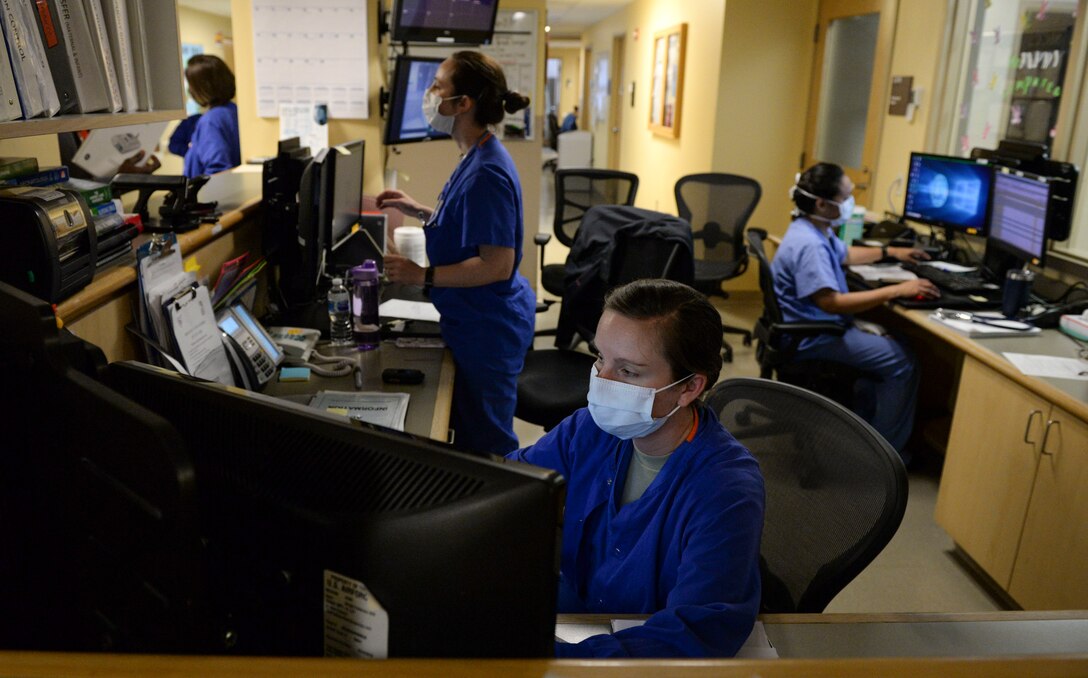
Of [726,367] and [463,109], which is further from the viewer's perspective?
[726,367]

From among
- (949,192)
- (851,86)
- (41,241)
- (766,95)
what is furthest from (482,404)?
(766,95)

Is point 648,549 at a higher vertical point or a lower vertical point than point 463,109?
lower

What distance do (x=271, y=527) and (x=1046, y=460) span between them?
7.46ft

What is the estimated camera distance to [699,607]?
1000mm

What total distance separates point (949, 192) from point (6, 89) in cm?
347

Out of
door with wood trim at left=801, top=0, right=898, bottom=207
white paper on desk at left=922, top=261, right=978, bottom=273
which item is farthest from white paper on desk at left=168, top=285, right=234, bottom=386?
door with wood trim at left=801, top=0, right=898, bottom=207

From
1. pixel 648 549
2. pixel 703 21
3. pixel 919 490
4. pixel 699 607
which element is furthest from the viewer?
pixel 703 21

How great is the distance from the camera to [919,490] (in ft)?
10.6

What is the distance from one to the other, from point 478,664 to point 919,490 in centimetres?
306

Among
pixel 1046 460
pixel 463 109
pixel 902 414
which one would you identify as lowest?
pixel 902 414

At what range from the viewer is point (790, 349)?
3.23 meters

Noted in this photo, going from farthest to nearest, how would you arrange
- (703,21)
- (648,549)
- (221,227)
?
(703,21)
(221,227)
(648,549)

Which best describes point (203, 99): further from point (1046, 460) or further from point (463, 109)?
point (1046, 460)

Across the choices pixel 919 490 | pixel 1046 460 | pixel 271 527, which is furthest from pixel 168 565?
pixel 919 490
